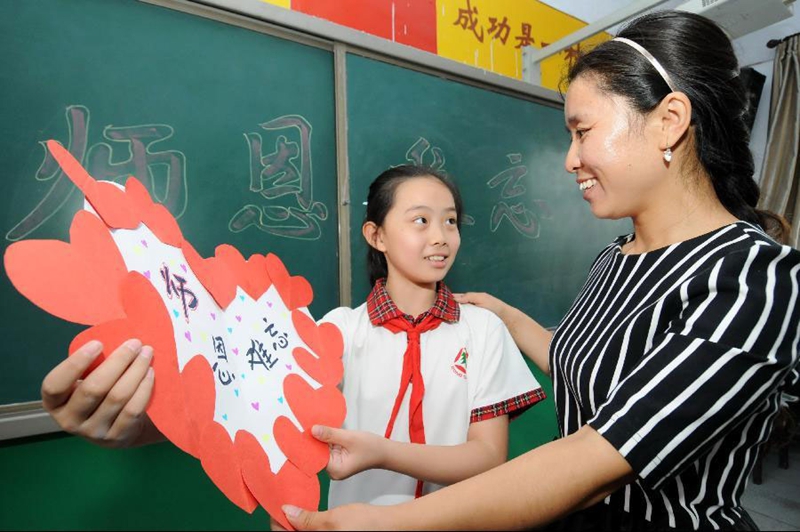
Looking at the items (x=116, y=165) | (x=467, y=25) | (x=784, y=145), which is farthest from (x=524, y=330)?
(x=784, y=145)

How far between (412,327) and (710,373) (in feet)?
1.80

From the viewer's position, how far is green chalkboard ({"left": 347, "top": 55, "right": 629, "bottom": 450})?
143 centimetres

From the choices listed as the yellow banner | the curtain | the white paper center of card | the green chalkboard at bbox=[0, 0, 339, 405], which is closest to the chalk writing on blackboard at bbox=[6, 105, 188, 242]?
the green chalkboard at bbox=[0, 0, 339, 405]

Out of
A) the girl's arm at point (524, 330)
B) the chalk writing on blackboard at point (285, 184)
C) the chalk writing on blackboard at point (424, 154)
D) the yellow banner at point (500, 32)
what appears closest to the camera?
the girl's arm at point (524, 330)

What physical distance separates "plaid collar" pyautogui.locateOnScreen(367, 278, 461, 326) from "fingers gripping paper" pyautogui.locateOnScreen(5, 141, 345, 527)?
0.24 m

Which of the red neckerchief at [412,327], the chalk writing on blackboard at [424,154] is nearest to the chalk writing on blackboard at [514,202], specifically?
the chalk writing on blackboard at [424,154]

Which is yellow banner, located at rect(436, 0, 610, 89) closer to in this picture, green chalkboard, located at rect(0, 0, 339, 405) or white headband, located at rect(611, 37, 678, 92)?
green chalkboard, located at rect(0, 0, 339, 405)

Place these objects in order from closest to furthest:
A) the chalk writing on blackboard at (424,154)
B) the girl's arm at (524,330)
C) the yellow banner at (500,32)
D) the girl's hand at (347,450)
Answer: the girl's hand at (347,450), the girl's arm at (524,330), the chalk writing on blackboard at (424,154), the yellow banner at (500,32)

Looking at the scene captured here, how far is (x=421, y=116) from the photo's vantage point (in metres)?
1.56

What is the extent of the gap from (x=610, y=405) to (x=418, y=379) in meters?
0.41

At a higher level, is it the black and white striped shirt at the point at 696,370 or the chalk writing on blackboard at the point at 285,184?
the chalk writing on blackboard at the point at 285,184

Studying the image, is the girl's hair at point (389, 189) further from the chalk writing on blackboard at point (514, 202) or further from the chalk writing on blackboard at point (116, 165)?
the chalk writing on blackboard at point (514, 202)

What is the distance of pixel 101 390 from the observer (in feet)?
1.48

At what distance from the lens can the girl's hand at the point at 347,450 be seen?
60 centimetres
